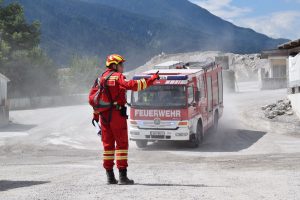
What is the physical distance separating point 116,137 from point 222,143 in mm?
10845

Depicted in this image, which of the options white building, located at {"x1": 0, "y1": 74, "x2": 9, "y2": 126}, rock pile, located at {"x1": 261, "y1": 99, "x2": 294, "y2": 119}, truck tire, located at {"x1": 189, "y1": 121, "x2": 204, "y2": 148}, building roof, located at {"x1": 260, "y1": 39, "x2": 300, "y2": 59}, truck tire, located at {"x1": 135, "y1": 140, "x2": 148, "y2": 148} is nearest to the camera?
truck tire, located at {"x1": 189, "y1": 121, "x2": 204, "y2": 148}

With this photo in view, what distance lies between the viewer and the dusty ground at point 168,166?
7977mm

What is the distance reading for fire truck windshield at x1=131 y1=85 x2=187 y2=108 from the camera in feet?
55.6

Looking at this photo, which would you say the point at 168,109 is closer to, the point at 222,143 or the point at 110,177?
the point at 222,143

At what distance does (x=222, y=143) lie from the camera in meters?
19.1

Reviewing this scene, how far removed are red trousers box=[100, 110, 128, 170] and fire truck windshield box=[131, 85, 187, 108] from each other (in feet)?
26.8

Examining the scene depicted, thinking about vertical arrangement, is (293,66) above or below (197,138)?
above

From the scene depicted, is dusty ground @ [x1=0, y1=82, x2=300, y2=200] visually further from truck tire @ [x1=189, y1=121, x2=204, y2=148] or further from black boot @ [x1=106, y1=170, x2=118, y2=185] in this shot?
truck tire @ [x1=189, y1=121, x2=204, y2=148]

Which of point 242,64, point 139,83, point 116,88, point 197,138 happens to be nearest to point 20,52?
point 242,64

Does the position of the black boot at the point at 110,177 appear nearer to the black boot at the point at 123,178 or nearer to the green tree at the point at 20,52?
the black boot at the point at 123,178

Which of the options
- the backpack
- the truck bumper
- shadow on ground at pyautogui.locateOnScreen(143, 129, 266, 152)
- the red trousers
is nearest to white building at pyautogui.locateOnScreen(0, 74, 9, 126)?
shadow on ground at pyautogui.locateOnScreen(143, 129, 266, 152)

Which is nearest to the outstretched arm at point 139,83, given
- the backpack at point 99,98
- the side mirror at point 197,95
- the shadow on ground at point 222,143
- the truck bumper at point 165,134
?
the backpack at point 99,98

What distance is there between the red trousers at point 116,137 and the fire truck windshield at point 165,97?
8165 mm

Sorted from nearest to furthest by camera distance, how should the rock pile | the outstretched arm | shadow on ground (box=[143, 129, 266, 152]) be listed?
the outstretched arm < shadow on ground (box=[143, 129, 266, 152]) < the rock pile
